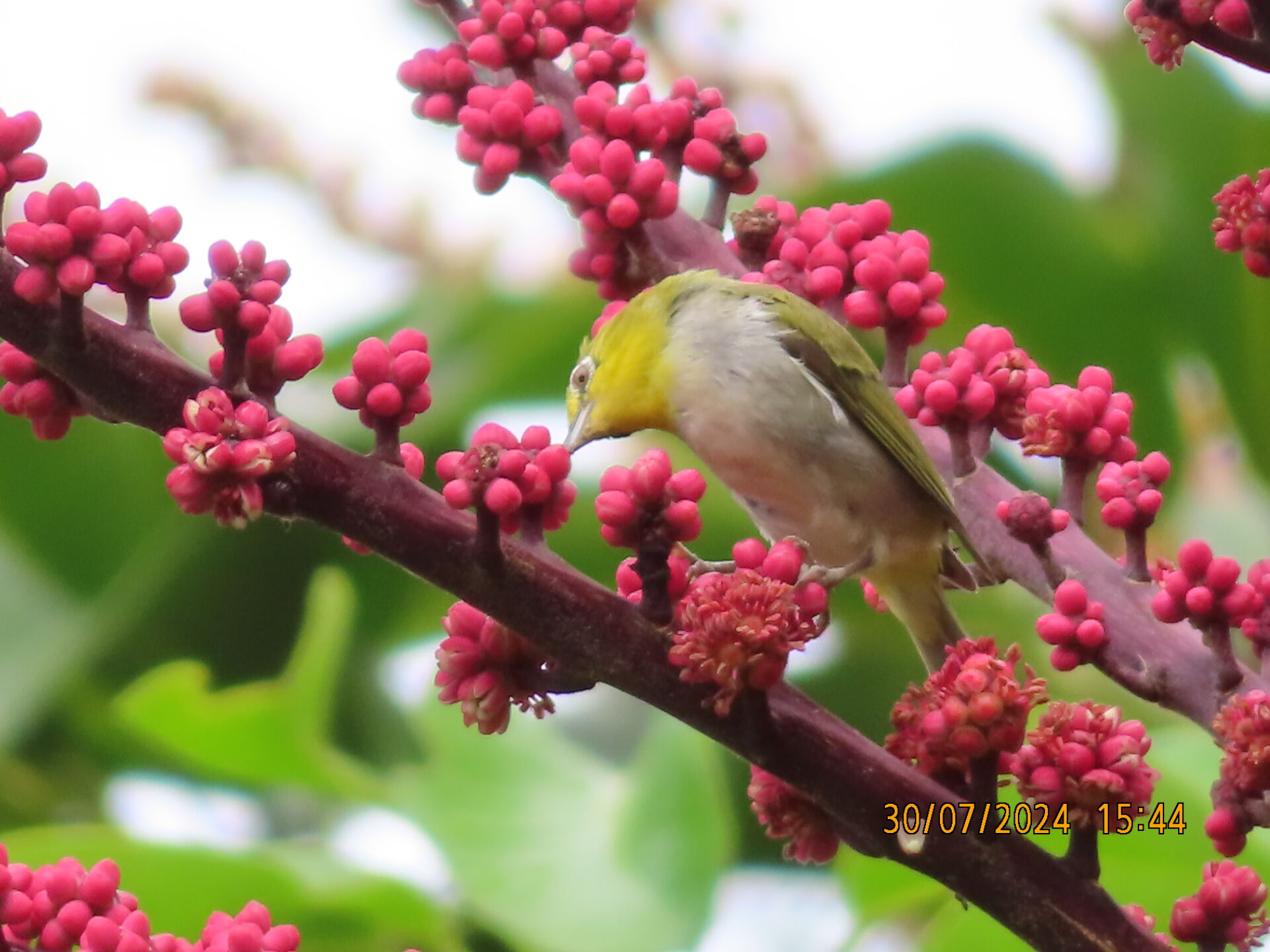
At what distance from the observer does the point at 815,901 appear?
346cm

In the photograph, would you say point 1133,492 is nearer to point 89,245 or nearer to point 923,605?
point 923,605

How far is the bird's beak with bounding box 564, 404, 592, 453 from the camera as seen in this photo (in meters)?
2.87

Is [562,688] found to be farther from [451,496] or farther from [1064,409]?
[1064,409]

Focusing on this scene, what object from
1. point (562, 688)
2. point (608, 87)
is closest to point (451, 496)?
point (562, 688)

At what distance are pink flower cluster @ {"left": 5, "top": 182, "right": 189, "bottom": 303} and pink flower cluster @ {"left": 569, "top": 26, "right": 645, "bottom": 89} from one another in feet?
2.84

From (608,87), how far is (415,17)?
286 cm

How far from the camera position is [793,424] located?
2629 mm

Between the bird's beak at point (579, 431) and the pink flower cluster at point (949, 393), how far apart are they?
970 mm

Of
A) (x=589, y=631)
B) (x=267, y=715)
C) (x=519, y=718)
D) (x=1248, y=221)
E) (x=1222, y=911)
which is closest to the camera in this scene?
(x=589, y=631)

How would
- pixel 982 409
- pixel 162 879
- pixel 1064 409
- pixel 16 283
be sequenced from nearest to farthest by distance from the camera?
pixel 16 283, pixel 1064 409, pixel 982 409, pixel 162 879

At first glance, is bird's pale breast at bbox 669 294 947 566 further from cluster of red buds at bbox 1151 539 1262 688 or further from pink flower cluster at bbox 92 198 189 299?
pink flower cluster at bbox 92 198 189 299

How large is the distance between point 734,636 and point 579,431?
1560mm
